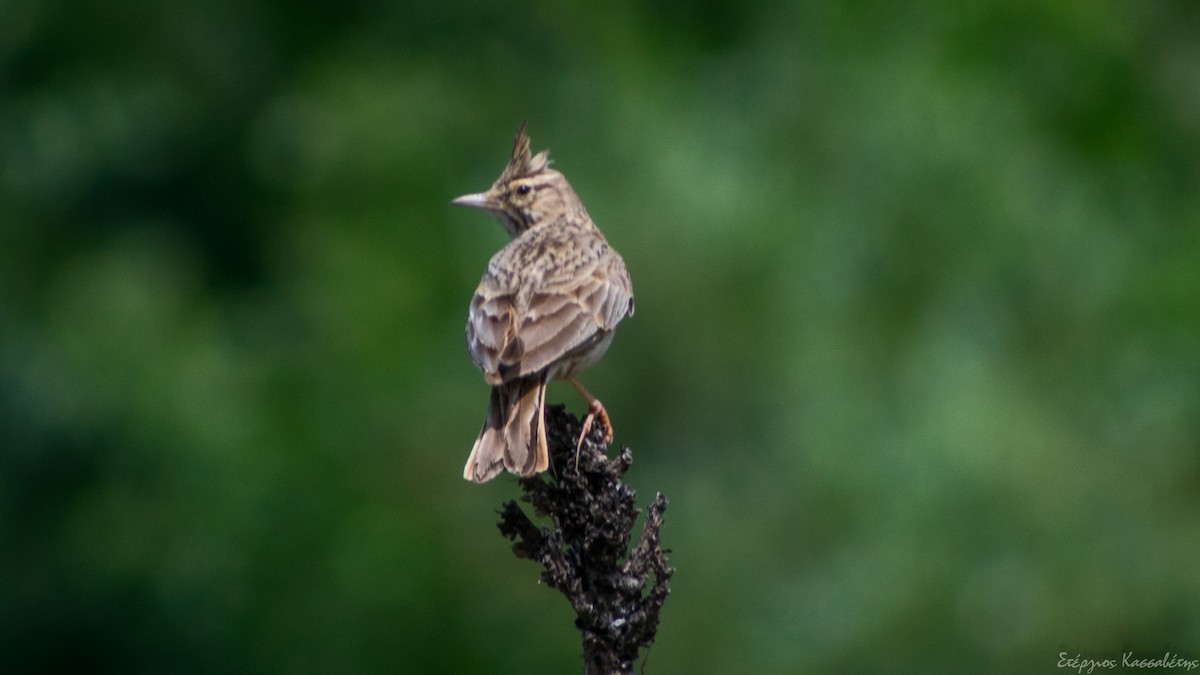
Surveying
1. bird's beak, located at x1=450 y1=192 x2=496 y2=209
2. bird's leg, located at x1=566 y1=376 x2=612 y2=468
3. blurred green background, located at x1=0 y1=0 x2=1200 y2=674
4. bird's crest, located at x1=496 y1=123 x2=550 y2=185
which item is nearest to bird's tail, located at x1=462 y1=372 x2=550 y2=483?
bird's leg, located at x1=566 y1=376 x2=612 y2=468

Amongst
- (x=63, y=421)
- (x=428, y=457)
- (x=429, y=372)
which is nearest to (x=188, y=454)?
(x=63, y=421)

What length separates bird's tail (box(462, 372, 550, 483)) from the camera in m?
5.57

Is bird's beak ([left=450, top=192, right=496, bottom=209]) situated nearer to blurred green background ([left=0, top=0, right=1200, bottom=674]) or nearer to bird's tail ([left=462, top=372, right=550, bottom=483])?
bird's tail ([left=462, top=372, right=550, bottom=483])

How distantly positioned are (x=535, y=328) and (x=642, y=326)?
18.8 ft

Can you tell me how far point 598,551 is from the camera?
516 cm

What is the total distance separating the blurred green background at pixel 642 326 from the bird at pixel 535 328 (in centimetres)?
449

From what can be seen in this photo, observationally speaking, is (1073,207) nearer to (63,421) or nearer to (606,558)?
(63,421)

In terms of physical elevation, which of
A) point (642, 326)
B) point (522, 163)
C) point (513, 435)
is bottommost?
point (513, 435)

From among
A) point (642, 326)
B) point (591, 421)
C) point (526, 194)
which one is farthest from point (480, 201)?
point (642, 326)

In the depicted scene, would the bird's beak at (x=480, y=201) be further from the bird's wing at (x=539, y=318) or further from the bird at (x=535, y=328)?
the bird's wing at (x=539, y=318)

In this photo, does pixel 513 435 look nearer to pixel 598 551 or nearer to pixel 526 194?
pixel 598 551

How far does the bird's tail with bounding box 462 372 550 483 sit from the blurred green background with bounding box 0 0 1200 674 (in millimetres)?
5359

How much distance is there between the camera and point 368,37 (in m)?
22.3

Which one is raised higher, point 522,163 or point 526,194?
point 522,163
